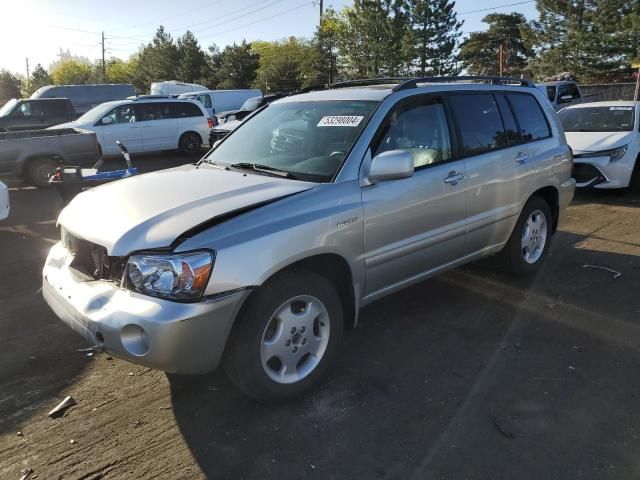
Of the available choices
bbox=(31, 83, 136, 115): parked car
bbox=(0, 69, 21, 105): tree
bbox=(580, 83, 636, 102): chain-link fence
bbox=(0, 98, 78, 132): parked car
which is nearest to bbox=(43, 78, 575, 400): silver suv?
bbox=(0, 98, 78, 132): parked car

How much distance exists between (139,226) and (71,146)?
902cm

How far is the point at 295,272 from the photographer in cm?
308

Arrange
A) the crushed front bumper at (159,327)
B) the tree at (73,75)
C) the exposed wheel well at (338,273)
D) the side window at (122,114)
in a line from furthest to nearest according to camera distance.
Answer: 1. the tree at (73,75)
2. the side window at (122,114)
3. the exposed wheel well at (338,273)
4. the crushed front bumper at (159,327)

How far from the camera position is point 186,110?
16188 millimetres

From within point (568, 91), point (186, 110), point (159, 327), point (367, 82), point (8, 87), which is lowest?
point (159, 327)

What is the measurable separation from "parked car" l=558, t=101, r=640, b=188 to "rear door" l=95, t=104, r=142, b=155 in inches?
436

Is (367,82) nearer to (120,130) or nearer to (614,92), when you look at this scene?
(120,130)

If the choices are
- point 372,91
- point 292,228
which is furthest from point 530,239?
point 292,228

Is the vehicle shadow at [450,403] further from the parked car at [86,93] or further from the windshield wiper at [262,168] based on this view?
the parked car at [86,93]

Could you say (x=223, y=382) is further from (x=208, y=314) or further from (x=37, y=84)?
(x=37, y=84)

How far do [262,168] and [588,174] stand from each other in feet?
23.0

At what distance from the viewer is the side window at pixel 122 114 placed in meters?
14.6

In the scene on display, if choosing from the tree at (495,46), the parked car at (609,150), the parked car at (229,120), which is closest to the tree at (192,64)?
the tree at (495,46)

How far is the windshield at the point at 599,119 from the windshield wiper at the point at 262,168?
7.95 meters
